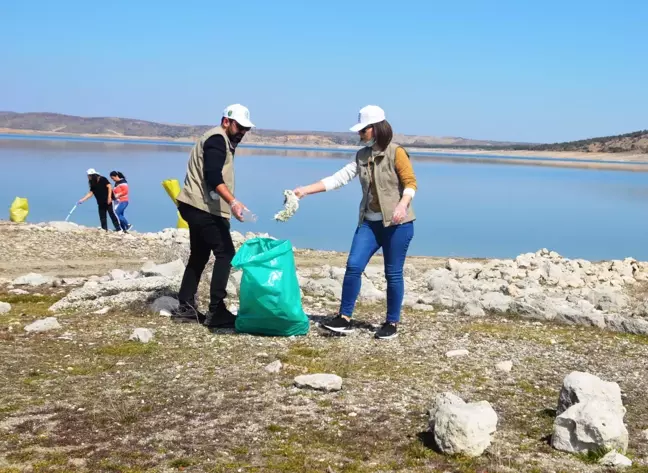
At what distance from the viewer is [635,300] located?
10.9 m

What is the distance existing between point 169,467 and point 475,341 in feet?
→ 11.3

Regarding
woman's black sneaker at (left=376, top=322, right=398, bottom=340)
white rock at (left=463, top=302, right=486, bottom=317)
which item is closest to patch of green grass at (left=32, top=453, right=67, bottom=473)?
woman's black sneaker at (left=376, top=322, right=398, bottom=340)

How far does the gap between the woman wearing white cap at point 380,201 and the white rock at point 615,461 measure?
2493 mm

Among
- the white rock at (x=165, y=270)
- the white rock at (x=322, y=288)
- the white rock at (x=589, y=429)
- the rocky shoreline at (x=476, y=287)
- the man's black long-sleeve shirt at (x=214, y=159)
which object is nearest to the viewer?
the white rock at (x=589, y=429)

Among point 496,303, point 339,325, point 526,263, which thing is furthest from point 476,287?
point 339,325

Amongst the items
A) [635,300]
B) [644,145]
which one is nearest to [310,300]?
[635,300]

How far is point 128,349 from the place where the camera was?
18.6 feet

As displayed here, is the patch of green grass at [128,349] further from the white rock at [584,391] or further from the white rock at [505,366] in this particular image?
the white rock at [584,391]

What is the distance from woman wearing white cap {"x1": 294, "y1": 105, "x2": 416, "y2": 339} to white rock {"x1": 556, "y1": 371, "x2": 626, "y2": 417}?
1972 millimetres

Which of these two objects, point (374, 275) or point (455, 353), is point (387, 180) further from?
point (374, 275)

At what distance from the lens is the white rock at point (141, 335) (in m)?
5.91

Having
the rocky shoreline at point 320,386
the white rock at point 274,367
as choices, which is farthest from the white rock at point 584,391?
the white rock at point 274,367

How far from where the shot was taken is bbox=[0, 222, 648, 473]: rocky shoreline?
12.2 ft

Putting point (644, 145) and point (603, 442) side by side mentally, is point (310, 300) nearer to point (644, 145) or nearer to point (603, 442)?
point (603, 442)
